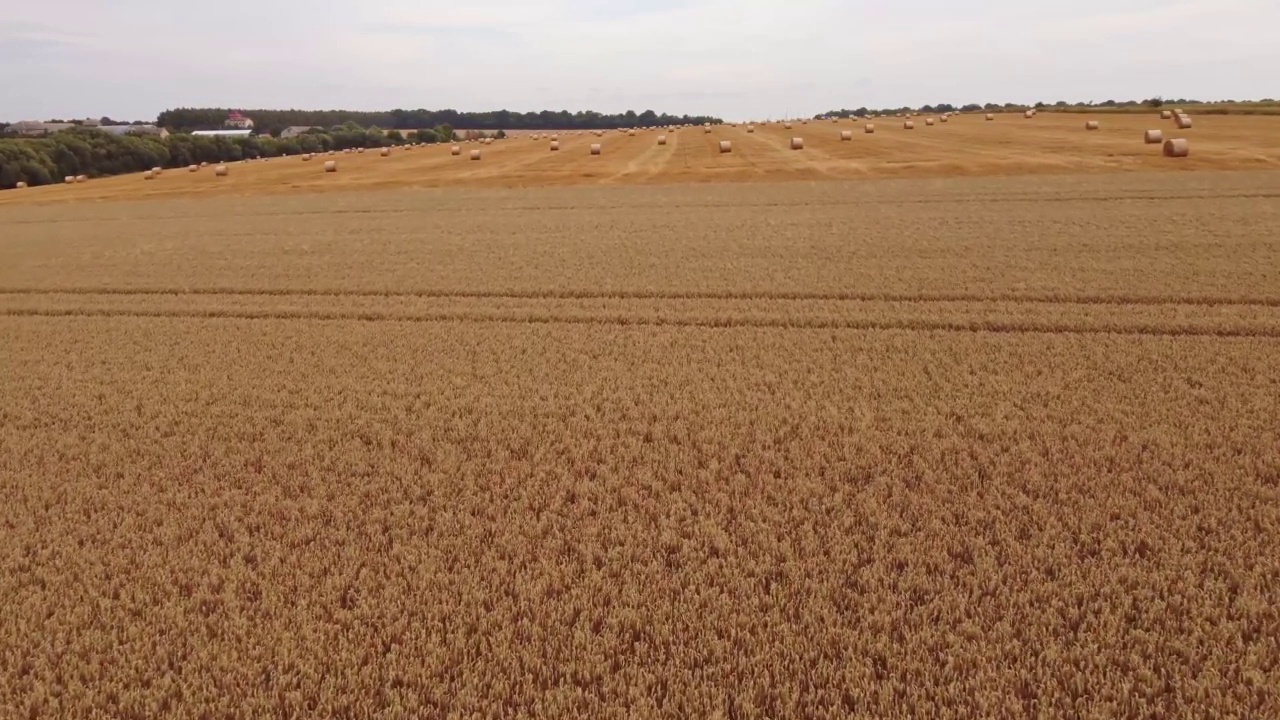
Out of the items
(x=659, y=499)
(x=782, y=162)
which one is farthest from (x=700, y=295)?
(x=782, y=162)

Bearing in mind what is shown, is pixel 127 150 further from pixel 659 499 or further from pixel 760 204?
pixel 659 499

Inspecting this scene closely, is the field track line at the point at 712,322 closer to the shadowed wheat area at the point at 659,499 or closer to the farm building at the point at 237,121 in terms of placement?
the shadowed wheat area at the point at 659,499

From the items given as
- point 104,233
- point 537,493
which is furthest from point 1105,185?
point 104,233

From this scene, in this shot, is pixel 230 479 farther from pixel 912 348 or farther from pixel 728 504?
pixel 912 348

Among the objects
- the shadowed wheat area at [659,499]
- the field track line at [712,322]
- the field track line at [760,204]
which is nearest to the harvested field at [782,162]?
the field track line at [760,204]

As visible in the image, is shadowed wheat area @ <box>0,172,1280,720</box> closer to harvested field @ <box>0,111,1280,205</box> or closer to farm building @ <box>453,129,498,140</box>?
harvested field @ <box>0,111,1280,205</box>

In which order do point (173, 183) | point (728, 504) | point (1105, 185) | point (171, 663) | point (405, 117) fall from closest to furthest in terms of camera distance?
point (171, 663)
point (728, 504)
point (1105, 185)
point (173, 183)
point (405, 117)
